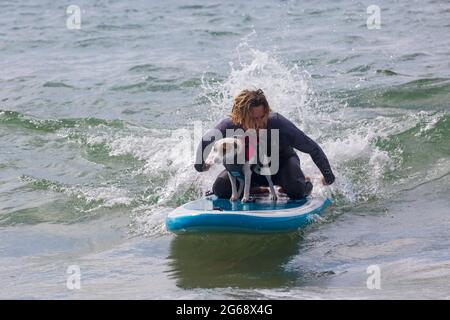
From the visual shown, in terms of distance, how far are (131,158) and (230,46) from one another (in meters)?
6.36

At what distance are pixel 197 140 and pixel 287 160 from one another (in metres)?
3.19

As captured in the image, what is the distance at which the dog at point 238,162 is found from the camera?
261 inches

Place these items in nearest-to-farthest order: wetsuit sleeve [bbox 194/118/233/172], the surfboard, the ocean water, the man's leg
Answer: the ocean water → the surfboard → wetsuit sleeve [bbox 194/118/233/172] → the man's leg

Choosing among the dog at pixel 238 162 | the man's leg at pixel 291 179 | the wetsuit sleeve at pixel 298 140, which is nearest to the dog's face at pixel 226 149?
the dog at pixel 238 162

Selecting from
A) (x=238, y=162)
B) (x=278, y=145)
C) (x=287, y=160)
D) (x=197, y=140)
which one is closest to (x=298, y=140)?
(x=278, y=145)

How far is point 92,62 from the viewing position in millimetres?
15781

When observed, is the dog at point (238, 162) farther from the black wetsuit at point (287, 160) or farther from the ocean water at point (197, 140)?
the ocean water at point (197, 140)

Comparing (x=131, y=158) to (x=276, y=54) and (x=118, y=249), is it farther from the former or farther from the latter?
(x=276, y=54)

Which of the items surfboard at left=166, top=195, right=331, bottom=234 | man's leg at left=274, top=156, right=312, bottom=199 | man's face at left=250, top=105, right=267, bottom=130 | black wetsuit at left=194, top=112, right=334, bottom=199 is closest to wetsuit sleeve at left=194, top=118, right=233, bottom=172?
black wetsuit at left=194, top=112, right=334, bottom=199

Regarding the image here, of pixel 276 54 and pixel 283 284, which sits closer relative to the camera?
pixel 283 284

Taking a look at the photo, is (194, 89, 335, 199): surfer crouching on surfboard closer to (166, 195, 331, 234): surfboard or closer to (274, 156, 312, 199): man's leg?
(274, 156, 312, 199): man's leg

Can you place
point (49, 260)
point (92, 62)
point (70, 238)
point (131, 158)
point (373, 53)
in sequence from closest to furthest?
point (49, 260), point (70, 238), point (131, 158), point (373, 53), point (92, 62)

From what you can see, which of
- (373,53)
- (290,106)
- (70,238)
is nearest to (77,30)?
(373,53)

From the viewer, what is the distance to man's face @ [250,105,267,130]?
685cm
